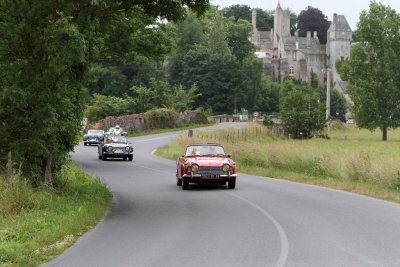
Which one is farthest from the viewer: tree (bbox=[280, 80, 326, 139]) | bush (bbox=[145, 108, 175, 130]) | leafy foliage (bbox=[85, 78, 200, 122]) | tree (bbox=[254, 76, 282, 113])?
tree (bbox=[254, 76, 282, 113])

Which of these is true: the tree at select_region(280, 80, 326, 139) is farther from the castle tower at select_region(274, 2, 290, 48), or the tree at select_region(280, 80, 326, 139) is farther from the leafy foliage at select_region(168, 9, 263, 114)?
the castle tower at select_region(274, 2, 290, 48)

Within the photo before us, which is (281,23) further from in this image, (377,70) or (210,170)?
(210,170)

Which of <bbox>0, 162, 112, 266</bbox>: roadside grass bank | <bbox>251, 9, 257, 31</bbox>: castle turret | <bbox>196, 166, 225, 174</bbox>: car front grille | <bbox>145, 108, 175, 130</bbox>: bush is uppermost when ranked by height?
<bbox>251, 9, 257, 31</bbox>: castle turret

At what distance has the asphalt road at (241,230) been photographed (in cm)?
839

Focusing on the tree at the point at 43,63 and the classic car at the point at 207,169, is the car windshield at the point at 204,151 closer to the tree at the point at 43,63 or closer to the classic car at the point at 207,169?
the classic car at the point at 207,169

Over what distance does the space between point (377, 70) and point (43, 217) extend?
180 ft

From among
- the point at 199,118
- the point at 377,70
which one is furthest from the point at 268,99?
the point at 377,70

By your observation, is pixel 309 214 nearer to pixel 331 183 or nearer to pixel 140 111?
pixel 331 183

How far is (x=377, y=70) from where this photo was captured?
61281 millimetres

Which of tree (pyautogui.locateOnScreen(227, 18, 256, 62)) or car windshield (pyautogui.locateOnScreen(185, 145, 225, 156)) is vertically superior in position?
tree (pyautogui.locateOnScreen(227, 18, 256, 62))

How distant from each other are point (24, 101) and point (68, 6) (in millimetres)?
2342

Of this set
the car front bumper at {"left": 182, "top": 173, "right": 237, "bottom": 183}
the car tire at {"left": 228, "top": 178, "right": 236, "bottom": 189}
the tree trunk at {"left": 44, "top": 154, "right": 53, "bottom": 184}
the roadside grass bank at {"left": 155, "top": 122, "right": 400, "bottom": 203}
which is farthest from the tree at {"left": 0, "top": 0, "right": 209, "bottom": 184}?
the roadside grass bank at {"left": 155, "top": 122, "right": 400, "bottom": 203}

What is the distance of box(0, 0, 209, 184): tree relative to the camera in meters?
12.6

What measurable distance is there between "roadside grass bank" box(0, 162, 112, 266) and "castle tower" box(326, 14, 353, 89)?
138 metres
